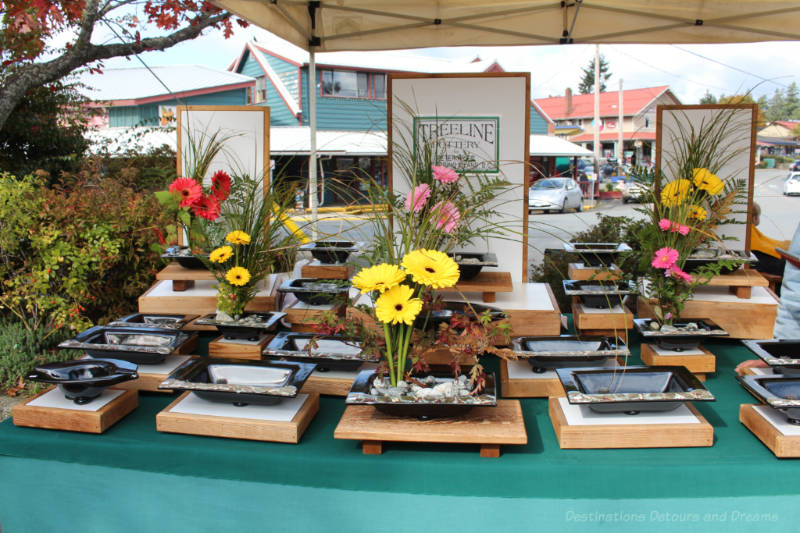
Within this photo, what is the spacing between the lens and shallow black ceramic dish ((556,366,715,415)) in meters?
1.53

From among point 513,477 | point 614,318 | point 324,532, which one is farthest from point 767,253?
point 324,532

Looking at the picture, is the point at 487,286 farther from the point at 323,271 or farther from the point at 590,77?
the point at 590,77

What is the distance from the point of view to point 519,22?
10.6 feet

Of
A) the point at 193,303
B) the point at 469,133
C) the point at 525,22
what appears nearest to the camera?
the point at 193,303

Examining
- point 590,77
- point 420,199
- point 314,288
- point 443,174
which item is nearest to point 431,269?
point 420,199

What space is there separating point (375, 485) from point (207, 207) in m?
1.34

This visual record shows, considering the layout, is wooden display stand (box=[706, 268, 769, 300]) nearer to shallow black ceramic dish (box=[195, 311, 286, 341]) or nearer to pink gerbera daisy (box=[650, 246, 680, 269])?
pink gerbera daisy (box=[650, 246, 680, 269])

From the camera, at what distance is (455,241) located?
1712 mm

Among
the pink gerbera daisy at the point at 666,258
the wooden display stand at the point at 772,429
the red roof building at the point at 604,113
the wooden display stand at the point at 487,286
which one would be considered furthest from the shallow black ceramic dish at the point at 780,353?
the red roof building at the point at 604,113

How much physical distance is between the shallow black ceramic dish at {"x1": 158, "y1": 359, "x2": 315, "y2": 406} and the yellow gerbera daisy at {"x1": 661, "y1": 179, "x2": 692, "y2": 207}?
1.52m

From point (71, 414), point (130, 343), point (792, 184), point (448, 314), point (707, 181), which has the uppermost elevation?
point (792, 184)

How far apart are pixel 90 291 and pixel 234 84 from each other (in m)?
14.1

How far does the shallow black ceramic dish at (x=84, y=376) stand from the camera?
5.62 ft

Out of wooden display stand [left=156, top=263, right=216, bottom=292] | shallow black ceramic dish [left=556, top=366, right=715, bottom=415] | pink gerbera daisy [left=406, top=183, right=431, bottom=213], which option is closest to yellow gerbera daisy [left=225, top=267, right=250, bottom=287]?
wooden display stand [left=156, top=263, right=216, bottom=292]
